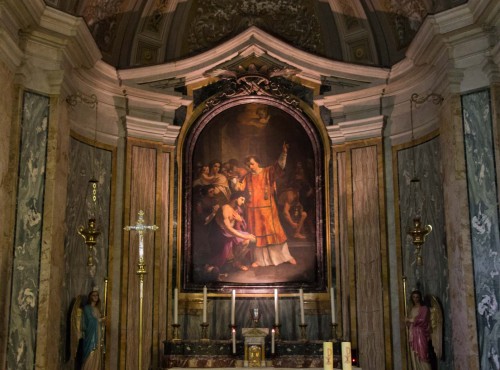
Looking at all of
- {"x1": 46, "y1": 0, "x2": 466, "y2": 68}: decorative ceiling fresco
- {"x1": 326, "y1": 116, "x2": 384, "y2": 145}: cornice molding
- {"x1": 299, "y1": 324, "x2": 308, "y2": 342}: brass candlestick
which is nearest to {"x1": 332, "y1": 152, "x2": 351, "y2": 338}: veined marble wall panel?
{"x1": 326, "y1": 116, "x2": 384, "y2": 145}: cornice molding

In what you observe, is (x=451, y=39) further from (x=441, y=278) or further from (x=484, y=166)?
(x=441, y=278)

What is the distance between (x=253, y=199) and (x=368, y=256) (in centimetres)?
191

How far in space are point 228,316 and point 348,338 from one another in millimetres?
1736

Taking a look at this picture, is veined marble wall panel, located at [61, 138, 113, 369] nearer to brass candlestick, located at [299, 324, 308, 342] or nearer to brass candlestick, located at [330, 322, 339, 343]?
brass candlestick, located at [299, 324, 308, 342]

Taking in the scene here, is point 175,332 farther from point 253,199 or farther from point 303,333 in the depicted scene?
point 253,199

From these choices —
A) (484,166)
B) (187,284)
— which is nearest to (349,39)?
(484,166)

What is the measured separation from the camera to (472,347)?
7848 mm

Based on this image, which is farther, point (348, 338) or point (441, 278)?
point (348, 338)

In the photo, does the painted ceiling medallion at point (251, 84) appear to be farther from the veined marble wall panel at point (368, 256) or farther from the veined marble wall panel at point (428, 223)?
the veined marble wall panel at point (428, 223)

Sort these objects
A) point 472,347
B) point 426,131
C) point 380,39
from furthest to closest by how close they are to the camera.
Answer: point 380,39 → point 426,131 → point 472,347

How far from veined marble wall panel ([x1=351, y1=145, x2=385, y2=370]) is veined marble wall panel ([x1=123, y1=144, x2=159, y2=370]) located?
2932 millimetres

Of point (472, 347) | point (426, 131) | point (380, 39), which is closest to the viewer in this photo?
point (472, 347)

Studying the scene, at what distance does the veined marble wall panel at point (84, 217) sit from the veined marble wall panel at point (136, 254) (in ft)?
1.07

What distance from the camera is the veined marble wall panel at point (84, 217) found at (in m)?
9.31
